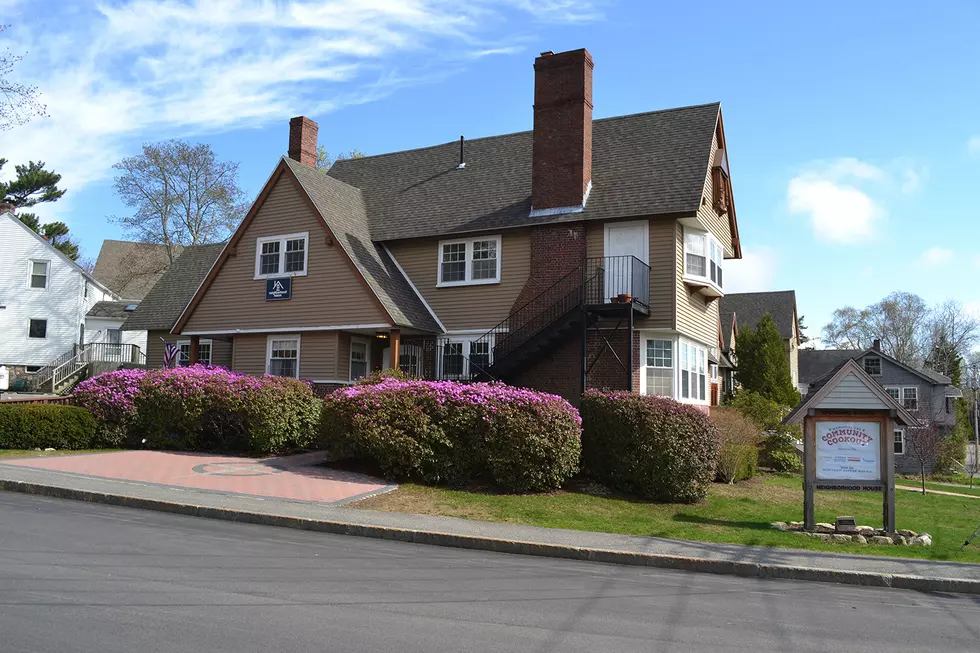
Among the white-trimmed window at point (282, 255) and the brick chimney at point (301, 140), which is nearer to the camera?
the white-trimmed window at point (282, 255)

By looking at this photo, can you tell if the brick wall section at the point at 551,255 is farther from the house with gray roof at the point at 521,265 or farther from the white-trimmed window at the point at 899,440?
the white-trimmed window at the point at 899,440

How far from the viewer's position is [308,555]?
9094 millimetres

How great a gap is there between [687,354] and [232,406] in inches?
499

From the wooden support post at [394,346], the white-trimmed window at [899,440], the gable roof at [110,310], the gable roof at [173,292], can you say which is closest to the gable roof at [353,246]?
the wooden support post at [394,346]

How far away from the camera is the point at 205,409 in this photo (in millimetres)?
18359

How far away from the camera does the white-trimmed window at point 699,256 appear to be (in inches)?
858

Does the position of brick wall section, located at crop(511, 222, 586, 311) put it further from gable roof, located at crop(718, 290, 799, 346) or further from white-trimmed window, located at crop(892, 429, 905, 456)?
white-trimmed window, located at crop(892, 429, 905, 456)

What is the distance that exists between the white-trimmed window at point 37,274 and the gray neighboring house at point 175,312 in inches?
586

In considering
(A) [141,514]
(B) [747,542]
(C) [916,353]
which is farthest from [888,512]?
(C) [916,353]

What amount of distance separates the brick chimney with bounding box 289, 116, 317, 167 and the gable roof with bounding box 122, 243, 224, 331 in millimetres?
7869

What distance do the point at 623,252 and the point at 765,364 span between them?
19.0 meters

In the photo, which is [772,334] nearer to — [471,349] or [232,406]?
[471,349]

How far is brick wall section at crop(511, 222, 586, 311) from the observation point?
21953mm

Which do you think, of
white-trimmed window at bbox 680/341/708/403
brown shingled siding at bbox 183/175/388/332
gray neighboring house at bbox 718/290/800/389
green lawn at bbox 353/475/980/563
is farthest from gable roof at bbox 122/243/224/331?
gray neighboring house at bbox 718/290/800/389
